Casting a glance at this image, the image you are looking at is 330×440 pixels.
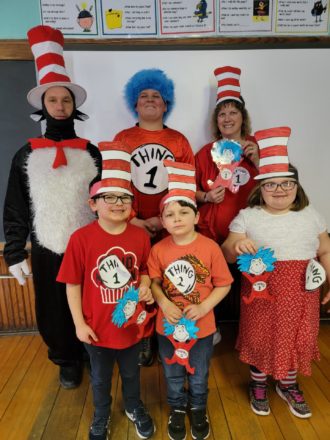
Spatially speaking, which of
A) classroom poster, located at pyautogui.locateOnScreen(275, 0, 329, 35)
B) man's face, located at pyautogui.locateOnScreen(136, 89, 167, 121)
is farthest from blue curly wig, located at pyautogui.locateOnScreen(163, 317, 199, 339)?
classroom poster, located at pyautogui.locateOnScreen(275, 0, 329, 35)

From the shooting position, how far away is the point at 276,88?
2150 millimetres

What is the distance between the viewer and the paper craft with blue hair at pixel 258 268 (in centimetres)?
146

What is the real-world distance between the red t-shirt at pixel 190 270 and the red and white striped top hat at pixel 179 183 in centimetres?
19

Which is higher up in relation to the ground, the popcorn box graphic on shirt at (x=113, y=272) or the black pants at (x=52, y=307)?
the popcorn box graphic on shirt at (x=113, y=272)

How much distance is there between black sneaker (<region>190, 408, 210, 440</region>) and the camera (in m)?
1.53

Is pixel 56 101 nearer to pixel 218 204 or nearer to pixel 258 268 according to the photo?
pixel 218 204

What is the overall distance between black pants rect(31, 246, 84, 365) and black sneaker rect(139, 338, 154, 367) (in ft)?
1.43

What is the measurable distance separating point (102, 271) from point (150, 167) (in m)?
0.70

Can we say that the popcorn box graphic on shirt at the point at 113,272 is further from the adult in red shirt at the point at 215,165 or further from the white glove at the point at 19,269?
the adult in red shirt at the point at 215,165

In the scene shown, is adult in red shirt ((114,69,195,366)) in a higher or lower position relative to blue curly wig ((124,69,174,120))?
lower

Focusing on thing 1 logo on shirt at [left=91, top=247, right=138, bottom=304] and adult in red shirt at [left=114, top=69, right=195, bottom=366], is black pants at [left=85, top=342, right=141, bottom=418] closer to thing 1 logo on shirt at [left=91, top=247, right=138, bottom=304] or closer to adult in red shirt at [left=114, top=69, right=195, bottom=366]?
thing 1 logo on shirt at [left=91, top=247, right=138, bottom=304]

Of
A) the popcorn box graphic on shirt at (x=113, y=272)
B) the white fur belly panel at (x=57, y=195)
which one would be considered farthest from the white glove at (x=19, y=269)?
the popcorn box graphic on shirt at (x=113, y=272)

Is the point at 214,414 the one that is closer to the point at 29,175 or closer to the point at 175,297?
the point at 175,297

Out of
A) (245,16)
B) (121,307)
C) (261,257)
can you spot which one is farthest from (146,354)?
(245,16)
